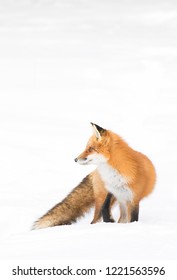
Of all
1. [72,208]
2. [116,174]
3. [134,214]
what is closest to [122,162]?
[116,174]

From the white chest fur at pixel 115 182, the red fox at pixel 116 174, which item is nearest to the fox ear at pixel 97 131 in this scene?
the red fox at pixel 116 174

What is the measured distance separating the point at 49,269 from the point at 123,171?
1.55m

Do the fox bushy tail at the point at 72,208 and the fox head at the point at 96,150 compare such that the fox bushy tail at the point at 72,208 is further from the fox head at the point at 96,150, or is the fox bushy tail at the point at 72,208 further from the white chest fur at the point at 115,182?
the fox head at the point at 96,150

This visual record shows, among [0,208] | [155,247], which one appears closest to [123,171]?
[155,247]

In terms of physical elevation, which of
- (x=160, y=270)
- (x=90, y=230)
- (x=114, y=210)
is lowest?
(x=160, y=270)

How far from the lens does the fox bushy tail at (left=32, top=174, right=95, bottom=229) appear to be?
19.0 ft

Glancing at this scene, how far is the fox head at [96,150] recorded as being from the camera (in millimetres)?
5059

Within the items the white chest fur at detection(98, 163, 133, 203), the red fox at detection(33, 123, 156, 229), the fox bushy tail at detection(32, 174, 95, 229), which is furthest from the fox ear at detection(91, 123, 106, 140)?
the fox bushy tail at detection(32, 174, 95, 229)

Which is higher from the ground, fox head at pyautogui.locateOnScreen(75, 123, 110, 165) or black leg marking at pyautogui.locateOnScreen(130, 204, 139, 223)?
fox head at pyautogui.locateOnScreen(75, 123, 110, 165)

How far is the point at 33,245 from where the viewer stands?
4.22m

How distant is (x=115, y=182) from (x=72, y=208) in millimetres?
851

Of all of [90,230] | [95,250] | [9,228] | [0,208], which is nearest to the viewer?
[95,250]

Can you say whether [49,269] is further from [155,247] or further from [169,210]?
[169,210]

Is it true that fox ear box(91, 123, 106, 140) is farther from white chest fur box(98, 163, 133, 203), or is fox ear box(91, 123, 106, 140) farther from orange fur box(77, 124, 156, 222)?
white chest fur box(98, 163, 133, 203)
